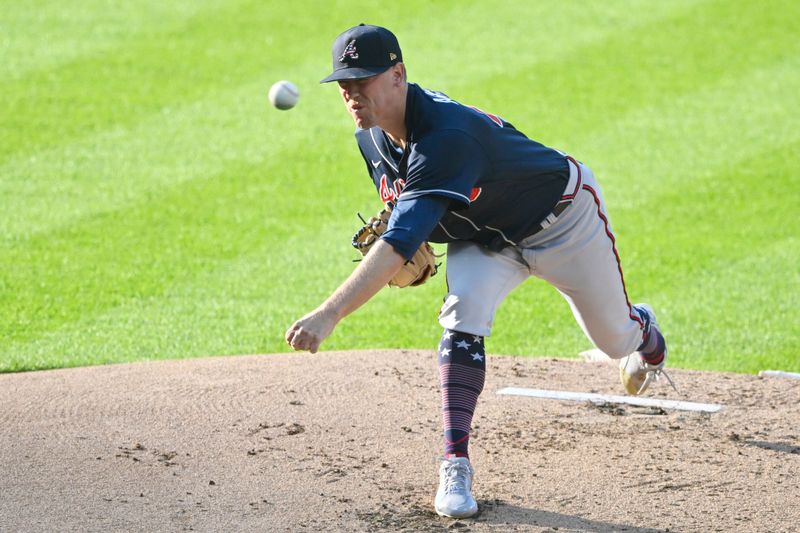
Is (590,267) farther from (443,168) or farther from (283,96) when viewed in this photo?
(283,96)

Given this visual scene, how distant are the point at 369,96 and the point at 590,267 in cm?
126

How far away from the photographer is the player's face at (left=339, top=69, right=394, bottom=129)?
4.14 m

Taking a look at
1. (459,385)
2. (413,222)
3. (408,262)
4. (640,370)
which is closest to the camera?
(413,222)

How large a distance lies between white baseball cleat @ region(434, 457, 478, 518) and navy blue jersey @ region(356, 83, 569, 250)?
838 mm

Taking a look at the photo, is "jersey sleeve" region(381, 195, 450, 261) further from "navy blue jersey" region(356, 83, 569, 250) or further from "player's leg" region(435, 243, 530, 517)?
"player's leg" region(435, 243, 530, 517)

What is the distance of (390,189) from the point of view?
4.60 m

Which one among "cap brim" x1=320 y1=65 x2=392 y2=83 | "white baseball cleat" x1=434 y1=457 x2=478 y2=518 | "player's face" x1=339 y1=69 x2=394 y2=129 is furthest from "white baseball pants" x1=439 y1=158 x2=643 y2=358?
"cap brim" x1=320 y1=65 x2=392 y2=83

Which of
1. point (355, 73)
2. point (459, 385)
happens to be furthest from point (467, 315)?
point (355, 73)

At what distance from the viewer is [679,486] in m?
4.48

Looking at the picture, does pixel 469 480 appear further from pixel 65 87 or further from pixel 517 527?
pixel 65 87

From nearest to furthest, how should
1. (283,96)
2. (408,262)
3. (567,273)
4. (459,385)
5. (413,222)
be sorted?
(413,222) → (459,385) → (408,262) → (567,273) → (283,96)

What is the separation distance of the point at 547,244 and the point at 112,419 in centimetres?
206

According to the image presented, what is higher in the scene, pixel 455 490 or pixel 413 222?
pixel 413 222

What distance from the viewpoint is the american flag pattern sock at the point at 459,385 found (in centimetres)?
439
